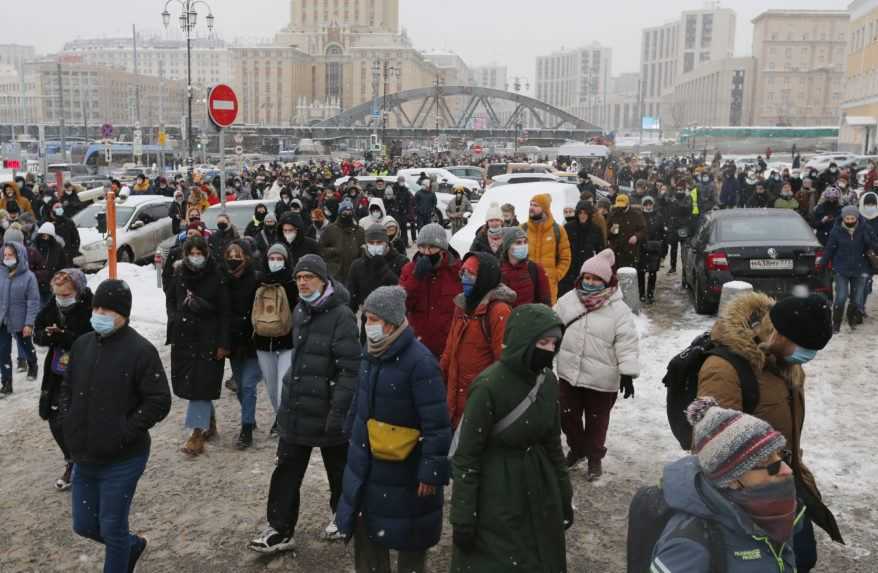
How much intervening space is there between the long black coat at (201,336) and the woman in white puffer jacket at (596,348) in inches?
106

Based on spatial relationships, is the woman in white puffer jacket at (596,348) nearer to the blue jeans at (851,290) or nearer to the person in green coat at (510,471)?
the person in green coat at (510,471)

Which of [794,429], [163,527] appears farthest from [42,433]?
[794,429]

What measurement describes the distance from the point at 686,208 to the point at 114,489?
13.3 m

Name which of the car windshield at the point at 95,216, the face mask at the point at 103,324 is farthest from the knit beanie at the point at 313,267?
the car windshield at the point at 95,216

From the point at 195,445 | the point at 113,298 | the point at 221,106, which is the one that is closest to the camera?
the point at 113,298

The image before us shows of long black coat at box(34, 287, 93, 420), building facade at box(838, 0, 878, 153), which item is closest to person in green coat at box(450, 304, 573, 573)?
long black coat at box(34, 287, 93, 420)

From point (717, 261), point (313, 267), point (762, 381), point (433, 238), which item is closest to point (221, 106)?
point (433, 238)

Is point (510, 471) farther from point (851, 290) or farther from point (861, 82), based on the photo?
point (861, 82)

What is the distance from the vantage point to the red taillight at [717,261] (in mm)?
11133

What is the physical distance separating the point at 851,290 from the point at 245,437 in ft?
26.1

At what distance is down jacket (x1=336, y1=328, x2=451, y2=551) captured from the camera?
4191mm

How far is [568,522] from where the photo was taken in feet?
13.0

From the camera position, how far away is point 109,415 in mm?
4527

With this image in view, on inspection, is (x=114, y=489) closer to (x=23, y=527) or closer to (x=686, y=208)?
(x=23, y=527)
